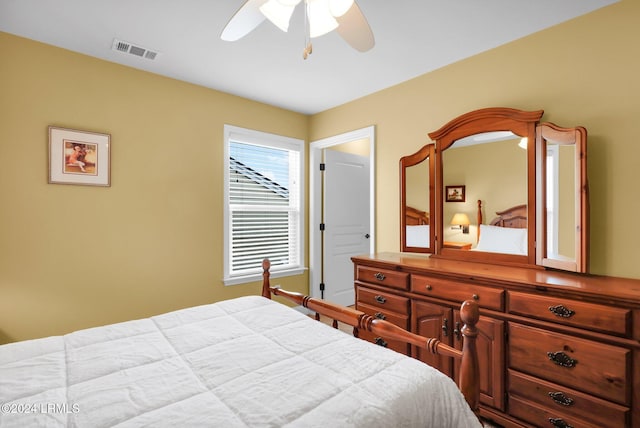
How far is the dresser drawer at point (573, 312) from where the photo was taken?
4.75ft

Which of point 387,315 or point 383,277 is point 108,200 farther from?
point 387,315

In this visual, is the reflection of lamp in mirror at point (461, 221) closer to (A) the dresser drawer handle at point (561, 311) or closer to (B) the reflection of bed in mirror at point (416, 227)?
(B) the reflection of bed in mirror at point (416, 227)

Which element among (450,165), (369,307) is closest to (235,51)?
(450,165)

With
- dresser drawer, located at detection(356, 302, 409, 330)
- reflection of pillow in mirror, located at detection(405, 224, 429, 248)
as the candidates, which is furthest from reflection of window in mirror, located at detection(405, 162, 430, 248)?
dresser drawer, located at detection(356, 302, 409, 330)

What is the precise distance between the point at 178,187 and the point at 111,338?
1797mm

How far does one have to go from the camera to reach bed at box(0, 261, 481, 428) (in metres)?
0.87

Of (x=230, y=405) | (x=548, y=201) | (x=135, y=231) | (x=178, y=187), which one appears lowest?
(x=230, y=405)

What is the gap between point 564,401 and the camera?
1599 millimetres

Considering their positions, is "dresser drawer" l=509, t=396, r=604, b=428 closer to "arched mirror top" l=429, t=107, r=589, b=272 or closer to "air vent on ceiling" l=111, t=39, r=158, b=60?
"arched mirror top" l=429, t=107, r=589, b=272

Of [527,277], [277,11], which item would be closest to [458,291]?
[527,277]

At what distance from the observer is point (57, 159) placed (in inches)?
92.8

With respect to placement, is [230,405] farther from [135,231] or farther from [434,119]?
[434,119]

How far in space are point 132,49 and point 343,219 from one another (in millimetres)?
2852

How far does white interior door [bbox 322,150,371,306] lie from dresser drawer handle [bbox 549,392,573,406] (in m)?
2.66
